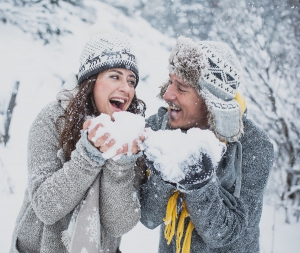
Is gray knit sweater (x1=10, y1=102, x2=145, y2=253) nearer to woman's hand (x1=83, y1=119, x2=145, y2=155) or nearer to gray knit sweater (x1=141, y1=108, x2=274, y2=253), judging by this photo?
woman's hand (x1=83, y1=119, x2=145, y2=155)

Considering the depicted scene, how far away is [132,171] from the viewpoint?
137 centimetres

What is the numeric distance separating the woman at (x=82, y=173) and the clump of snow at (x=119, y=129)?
2cm

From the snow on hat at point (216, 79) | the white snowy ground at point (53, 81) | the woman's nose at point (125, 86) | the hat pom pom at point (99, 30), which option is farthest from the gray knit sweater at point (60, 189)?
the white snowy ground at point (53, 81)

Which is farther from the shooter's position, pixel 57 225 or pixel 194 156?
pixel 57 225

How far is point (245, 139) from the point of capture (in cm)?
176

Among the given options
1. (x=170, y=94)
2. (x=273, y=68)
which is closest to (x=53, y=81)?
(x=273, y=68)

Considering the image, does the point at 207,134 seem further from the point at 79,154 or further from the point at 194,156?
the point at 79,154

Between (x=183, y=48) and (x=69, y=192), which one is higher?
(x=183, y=48)

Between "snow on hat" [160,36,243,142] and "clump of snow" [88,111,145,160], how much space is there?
588 millimetres

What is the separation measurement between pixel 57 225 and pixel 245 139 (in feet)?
3.93

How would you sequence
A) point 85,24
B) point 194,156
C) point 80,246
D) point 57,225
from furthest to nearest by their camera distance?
point 85,24 < point 57,225 < point 80,246 < point 194,156

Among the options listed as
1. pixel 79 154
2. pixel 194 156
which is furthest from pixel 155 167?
pixel 79 154

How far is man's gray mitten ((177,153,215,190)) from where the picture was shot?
1217 millimetres

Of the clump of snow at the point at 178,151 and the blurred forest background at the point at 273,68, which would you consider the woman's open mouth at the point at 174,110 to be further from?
the blurred forest background at the point at 273,68
